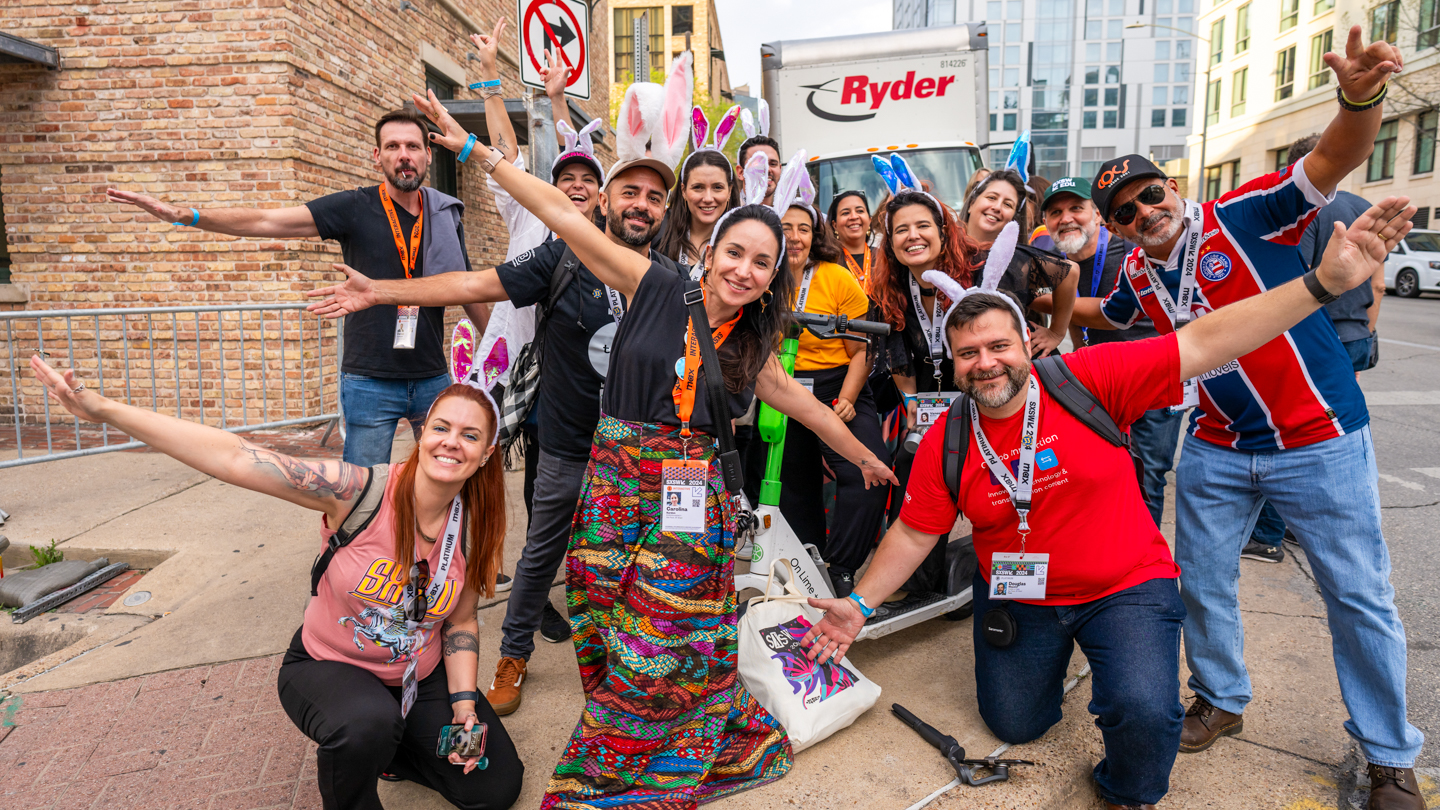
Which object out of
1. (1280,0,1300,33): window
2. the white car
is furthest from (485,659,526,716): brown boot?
(1280,0,1300,33): window

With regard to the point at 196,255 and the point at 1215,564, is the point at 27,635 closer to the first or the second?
the point at 196,255

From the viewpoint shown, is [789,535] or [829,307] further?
[829,307]

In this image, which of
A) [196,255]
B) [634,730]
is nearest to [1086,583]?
[634,730]

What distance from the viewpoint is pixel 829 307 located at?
365 centimetres

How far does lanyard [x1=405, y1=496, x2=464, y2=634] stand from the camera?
234cm

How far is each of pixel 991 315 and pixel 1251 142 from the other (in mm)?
43135

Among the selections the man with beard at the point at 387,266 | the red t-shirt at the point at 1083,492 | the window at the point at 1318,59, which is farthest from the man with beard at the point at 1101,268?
the window at the point at 1318,59

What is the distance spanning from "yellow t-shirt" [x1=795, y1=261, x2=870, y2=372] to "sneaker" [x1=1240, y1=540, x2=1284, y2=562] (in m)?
2.61

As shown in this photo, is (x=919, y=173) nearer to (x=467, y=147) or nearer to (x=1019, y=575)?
(x=1019, y=575)

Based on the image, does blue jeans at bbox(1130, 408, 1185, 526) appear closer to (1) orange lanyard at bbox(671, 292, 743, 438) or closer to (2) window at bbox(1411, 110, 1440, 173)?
(1) orange lanyard at bbox(671, 292, 743, 438)

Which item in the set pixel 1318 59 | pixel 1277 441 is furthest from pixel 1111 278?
pixel 1318 59

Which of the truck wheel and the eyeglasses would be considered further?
the truck wheel

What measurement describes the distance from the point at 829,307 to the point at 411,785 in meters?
2.57

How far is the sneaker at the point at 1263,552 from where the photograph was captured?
4215 millimetres
